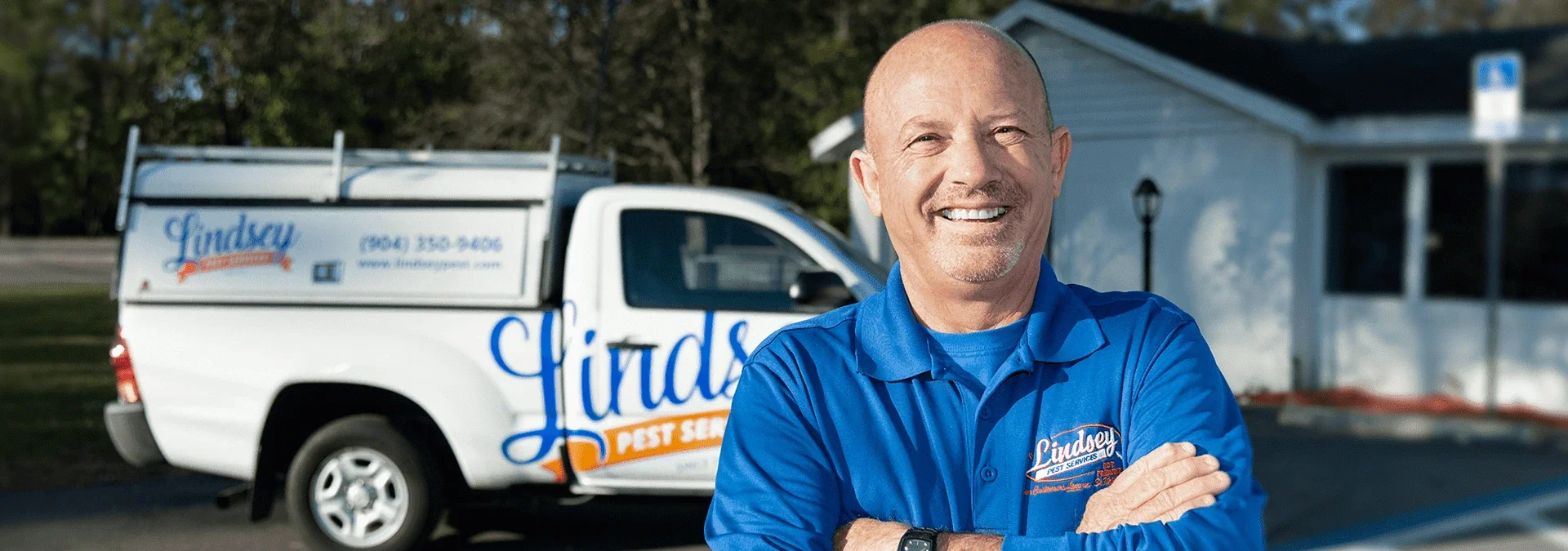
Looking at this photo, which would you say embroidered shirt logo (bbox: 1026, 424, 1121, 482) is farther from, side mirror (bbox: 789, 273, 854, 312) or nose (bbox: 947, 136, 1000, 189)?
side mirror (bbox: 789, 273, 854, 312)

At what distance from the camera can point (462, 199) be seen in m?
6.65

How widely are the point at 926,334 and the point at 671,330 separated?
451cm

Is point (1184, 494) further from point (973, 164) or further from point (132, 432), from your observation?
point (132, 432)

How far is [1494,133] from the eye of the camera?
37.4 ft

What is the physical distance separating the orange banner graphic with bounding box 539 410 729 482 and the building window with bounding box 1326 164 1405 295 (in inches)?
378

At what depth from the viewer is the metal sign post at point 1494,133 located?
11.1 meters

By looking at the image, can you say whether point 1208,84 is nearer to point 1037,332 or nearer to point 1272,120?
point 1272,120

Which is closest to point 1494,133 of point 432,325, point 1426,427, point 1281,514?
point 1426,427

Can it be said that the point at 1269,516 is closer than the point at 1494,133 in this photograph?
Yes

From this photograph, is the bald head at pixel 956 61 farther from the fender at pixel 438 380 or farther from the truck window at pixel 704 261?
the fender at pixel 438 380

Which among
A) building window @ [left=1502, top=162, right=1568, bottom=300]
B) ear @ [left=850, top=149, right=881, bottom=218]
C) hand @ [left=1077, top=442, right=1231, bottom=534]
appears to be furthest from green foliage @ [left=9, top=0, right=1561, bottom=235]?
hand @ [left=1077, top=442, right=1231, bottom=534]

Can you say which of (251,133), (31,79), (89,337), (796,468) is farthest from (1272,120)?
(89,337)

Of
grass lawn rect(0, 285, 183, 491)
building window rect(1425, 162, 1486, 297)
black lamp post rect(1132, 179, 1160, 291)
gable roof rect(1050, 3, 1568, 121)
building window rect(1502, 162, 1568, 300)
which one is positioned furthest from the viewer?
gable roof rect(1050, 3, 1568, 121)

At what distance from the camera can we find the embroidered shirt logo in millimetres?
1925
